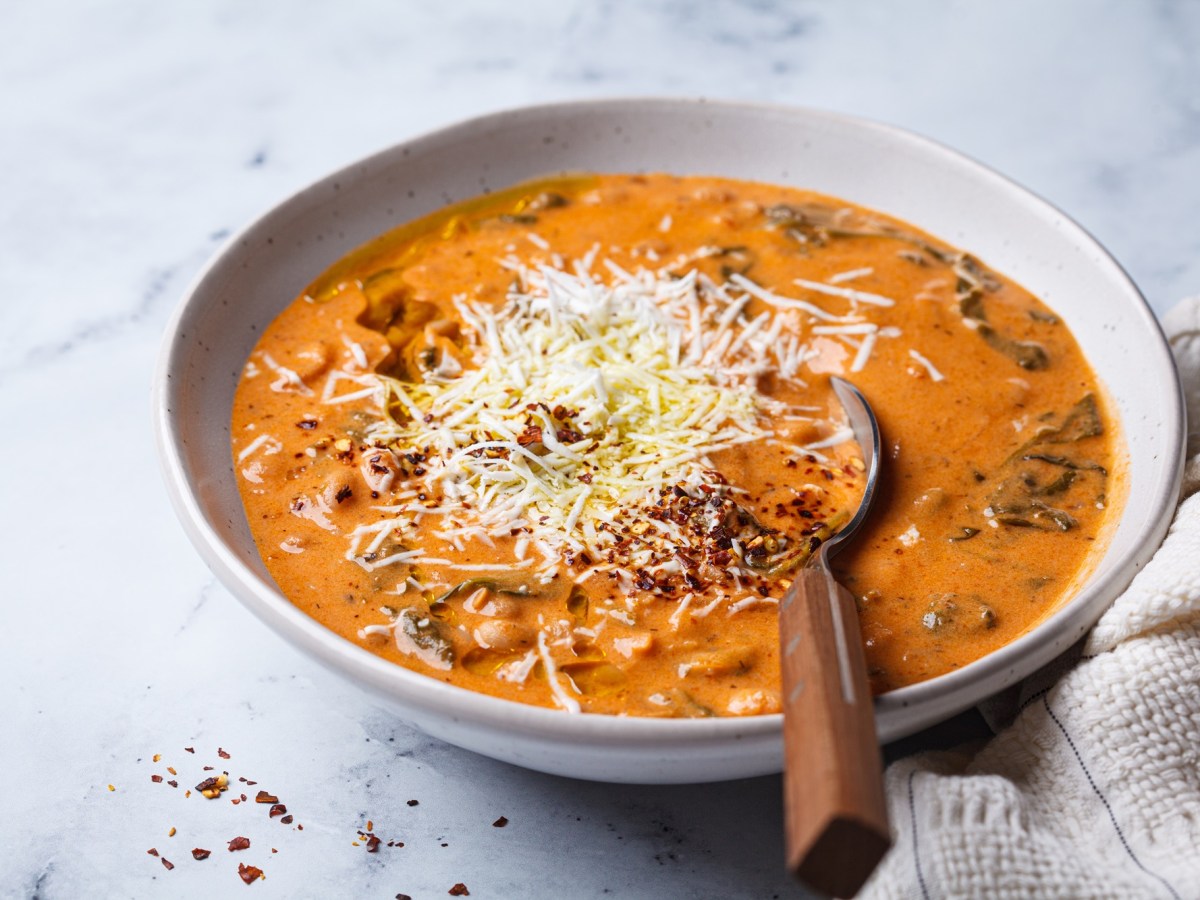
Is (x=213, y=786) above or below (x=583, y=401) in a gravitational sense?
below

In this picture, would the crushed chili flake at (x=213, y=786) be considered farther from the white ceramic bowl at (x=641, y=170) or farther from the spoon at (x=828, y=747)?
the spoon at (x=828, y=747)

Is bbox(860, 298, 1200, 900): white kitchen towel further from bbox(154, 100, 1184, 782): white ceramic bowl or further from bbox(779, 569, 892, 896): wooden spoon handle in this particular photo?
bbox(779, 569, 892, 896): wooden spoon handle

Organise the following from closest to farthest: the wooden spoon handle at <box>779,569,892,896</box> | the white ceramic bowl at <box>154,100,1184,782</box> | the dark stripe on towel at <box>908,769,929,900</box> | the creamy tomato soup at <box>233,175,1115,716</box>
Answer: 1. the wooden spoon handle at <box>779,569,892,896</box>
2. the dark stripe on towel at <box>908,769,929,900</box>
3. the white ceramic bowl at <box>154,100,1184,782</box>
4. the creamy tomato soup at <box>233,175,1115,716</box>

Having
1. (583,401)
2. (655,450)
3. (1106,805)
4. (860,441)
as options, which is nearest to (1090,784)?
(1106,805)

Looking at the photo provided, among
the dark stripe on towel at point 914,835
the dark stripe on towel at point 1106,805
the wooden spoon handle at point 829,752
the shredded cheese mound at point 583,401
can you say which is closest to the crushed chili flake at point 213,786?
the shredded cheese mound at point 583,401

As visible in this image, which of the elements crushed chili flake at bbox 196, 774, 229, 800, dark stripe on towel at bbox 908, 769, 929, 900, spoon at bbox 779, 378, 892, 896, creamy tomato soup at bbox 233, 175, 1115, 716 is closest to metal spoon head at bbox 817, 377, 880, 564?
creamy tomato soup at bbox 233, 175, 1115, 716

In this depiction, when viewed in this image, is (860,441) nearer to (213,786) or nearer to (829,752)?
(829,752)
